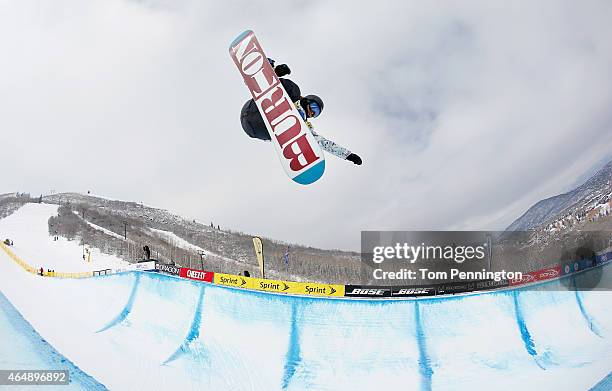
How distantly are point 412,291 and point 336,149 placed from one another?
23.3 ft

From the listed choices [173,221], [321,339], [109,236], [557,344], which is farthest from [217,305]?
[173,221]

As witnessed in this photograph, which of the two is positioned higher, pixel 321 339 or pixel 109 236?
pixel 109 236

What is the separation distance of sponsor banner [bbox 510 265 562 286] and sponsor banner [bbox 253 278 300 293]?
209 inches

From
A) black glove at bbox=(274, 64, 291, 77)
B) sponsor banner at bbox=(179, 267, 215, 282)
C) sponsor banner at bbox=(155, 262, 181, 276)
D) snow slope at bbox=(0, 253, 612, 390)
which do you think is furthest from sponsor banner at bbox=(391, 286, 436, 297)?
black glove at bbox=(274, 64, 291, 77)

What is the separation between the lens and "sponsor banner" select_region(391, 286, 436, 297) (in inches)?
428

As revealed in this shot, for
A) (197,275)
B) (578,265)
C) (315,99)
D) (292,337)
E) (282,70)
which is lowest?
(292,337)

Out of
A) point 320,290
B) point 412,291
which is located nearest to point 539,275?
point 412,291

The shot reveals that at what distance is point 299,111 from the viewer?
4.72 meters

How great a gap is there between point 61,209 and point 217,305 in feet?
50.1

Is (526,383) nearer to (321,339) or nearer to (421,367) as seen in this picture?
(421,367)

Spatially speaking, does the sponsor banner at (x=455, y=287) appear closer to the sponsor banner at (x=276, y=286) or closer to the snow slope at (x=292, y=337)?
the snow slope at (x=292, y=337)

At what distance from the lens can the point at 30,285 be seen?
34.9ft

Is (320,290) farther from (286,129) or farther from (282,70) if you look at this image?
(282,70)

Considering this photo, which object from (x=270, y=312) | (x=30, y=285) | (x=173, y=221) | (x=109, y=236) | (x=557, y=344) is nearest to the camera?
(x=557, y=344)
